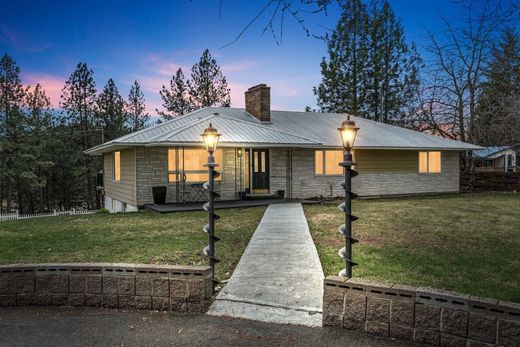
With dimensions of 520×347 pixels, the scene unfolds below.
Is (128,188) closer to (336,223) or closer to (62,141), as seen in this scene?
(336,223)

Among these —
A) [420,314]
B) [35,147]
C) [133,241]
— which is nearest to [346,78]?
[35,147]

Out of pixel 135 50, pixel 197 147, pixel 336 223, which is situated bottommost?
pixel 336 223

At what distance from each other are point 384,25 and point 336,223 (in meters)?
25.7

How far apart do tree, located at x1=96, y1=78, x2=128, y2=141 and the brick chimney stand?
72.9 feet

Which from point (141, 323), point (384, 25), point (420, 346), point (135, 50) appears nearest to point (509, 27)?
point (420, 346)

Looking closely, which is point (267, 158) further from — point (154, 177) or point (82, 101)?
point (82, 101)

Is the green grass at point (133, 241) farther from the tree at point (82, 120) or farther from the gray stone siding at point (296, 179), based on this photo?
the tree at point (82, 120)

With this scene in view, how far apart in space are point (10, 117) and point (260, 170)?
2512 cm

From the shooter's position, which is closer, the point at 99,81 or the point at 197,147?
the point at 197,147

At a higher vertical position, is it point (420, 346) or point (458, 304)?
point (458, 304)

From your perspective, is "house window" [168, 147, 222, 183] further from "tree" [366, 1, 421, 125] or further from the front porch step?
"tree" [366, 1, 421, 125]

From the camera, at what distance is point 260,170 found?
1662 centimetres

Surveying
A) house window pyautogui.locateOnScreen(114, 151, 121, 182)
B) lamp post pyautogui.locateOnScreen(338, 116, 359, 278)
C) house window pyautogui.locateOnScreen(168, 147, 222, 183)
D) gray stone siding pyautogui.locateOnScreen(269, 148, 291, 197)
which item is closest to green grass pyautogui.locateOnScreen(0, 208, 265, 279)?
lamp post pyautogui.locateOnScreen(338, 116, 359, 278)

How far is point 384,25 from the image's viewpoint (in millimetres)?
31500
